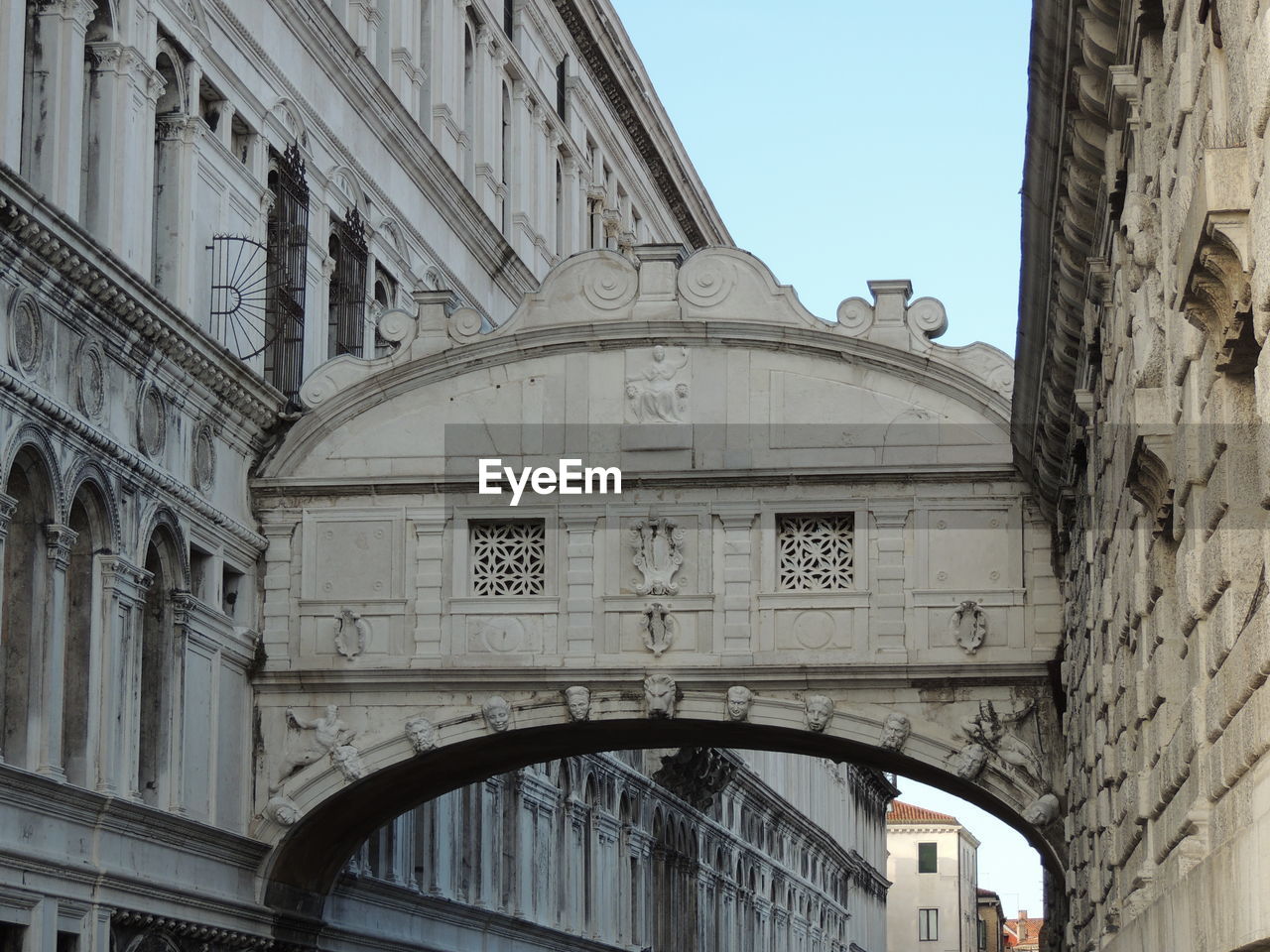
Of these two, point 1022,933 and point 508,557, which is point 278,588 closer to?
point 508,557

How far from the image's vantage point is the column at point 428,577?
84.2ft

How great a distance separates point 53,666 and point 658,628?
6807 mm

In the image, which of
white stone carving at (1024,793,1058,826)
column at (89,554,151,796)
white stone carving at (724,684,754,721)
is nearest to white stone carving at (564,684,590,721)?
white stone carving at (724,684,754,721)

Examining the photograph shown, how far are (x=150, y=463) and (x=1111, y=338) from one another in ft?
33.5

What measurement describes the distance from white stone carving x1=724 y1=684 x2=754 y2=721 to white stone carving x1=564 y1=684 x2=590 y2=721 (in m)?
1.43

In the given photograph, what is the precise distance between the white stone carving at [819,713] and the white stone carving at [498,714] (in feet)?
10.2

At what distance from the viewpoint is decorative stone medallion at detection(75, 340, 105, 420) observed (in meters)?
21.5

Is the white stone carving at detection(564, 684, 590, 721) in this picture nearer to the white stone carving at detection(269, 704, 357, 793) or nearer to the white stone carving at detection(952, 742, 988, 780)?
the white stone carving at detection(269, 704, 357, 793)

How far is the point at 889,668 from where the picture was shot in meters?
25.0

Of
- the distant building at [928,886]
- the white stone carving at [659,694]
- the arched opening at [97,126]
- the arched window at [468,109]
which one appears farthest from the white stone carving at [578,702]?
the distant building at [928,886]

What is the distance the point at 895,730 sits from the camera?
25.0 metres

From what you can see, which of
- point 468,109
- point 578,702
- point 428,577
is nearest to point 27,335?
point 428,577

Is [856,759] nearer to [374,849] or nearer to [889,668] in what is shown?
[889,668]

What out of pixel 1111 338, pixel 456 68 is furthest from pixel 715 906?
pixel 1111 338
